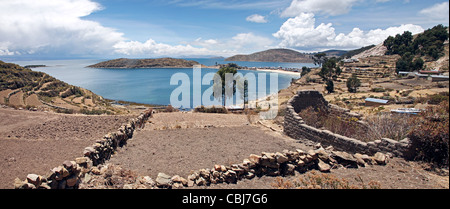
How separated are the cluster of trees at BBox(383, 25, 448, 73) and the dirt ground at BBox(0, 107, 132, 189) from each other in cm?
2785

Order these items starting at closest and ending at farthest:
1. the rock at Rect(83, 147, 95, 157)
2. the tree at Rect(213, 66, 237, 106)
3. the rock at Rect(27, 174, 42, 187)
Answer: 1. the rock at Rect(27, 174, 42, 187)
2. the rock at Rect(83, 147, 95, 157)
3. the tree at Rect(213, 66, 237, 106)

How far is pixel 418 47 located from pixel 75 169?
7592cm

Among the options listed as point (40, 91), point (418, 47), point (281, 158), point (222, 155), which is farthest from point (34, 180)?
point (418, 47)

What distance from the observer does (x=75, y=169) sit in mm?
5566

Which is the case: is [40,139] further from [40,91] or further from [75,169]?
[40,91]

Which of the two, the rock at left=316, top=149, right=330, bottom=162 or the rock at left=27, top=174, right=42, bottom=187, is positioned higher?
the rock at left=27, top=174, right=42, bottom=187

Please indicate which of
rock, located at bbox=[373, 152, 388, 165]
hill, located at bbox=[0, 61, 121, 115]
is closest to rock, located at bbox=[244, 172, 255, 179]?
rock, located at bbox=[373, 152, 388, 165]

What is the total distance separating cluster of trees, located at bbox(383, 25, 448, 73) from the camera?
38375mm

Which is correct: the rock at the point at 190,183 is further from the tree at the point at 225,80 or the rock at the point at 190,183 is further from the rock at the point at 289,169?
the tree at the point at 225,80

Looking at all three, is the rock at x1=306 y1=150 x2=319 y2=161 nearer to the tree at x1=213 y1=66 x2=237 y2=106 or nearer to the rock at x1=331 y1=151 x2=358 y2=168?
the rock at x1=331 y1=151 x2=358 y2=168

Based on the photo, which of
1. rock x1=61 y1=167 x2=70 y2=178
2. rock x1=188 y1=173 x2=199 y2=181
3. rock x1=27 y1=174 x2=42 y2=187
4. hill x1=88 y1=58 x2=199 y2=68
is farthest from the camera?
hill x1=88 y1=58 x2=199 y2=68
